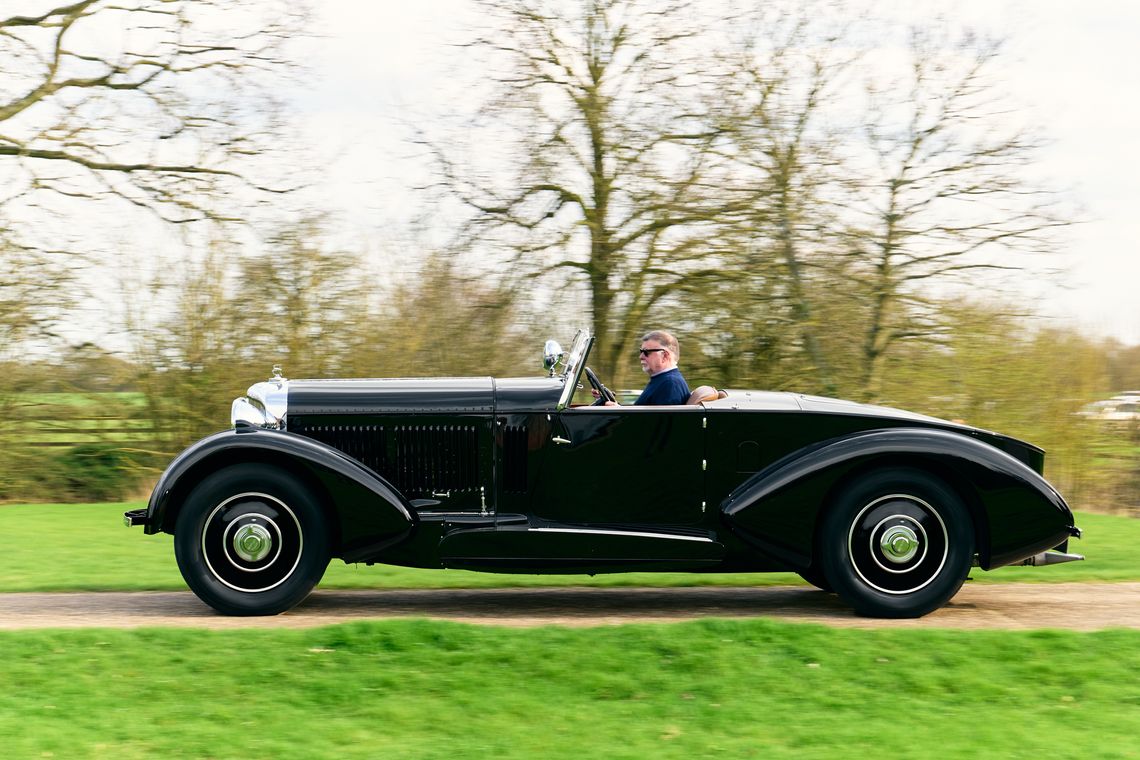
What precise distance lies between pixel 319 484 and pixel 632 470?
5.81ft

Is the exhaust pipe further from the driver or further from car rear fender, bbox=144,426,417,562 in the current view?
car rear fender, bbox=144,426,417,562

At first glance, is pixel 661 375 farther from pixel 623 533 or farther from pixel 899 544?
pixel 899 544

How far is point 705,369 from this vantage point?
13.9 m

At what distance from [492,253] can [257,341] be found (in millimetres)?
3226

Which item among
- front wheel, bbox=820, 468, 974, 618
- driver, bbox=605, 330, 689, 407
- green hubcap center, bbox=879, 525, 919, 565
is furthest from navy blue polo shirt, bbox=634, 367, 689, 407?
green hubcap center, bbox=879, 525, 919, 565

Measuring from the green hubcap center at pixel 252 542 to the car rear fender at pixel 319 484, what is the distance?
36 cm

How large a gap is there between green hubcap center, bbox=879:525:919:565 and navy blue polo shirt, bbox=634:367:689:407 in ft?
4.47

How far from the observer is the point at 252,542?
6293 millimetres

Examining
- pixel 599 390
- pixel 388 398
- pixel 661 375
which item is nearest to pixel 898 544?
pixel 661 375

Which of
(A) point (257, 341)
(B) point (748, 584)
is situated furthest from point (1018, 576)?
(A) point (257, 341)

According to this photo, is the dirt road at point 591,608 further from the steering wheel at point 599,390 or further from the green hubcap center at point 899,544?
the steering wheel at point 599,390

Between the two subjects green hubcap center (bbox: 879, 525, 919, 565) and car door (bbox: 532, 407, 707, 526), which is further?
car door (bbox: 532, 407, 707, 526)

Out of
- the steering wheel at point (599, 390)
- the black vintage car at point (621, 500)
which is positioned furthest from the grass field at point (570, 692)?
the steering wheel at point (599, 390)

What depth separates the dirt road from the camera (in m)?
6.22
